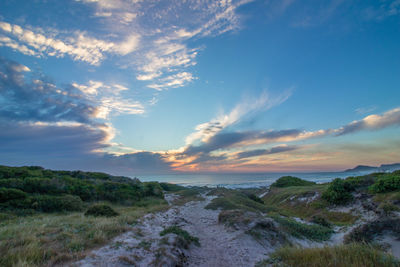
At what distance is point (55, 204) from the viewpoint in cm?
1633

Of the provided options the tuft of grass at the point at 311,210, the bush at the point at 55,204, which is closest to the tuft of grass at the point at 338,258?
the tuft of grass at the point at 311,210

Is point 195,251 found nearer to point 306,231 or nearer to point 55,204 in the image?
point 306,231

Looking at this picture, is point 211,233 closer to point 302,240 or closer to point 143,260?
point 302,240

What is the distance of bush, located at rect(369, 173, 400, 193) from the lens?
16.9 meters

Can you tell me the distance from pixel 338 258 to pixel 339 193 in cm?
1980

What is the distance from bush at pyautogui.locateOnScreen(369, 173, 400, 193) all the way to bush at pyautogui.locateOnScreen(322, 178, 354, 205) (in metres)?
2.12

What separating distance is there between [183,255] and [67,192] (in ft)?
64.1

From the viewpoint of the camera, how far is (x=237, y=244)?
1039 cm

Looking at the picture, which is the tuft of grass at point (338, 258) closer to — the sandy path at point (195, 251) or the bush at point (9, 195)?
the sandy path at point (195, 251)

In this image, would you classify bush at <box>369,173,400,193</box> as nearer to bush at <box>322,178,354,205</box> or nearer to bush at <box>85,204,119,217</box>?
bush at <box>322,178,354,205</box>

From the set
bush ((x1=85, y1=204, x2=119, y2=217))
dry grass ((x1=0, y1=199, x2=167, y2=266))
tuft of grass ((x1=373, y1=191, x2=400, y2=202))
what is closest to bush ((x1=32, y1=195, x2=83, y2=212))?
bush ((x1=85, y1=204, x2=119, y2=217))

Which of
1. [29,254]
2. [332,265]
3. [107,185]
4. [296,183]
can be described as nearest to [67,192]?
[107,185]

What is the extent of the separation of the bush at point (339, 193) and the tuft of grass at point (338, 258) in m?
18.6

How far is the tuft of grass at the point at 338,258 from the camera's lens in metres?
4.45
